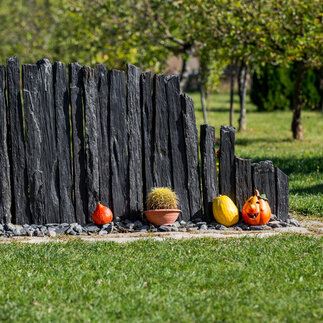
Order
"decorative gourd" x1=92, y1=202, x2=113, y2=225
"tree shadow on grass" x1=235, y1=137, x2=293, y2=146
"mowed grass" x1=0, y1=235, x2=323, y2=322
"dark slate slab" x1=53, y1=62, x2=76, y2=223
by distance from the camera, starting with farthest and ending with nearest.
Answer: "tree shadow on grass" x1=235, y1=137, x2=293, y2=146, "dark slate slab" x1=53, y1=62, x2=76, y2=223, "decorative gourd" x1=92, y1=202, x2=113, y2=225, "mowed grass" x1=0, y1=235, x2=323, y2=322

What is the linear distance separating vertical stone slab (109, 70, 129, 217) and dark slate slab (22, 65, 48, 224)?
863 mm

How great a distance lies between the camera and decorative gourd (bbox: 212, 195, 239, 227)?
6.79 metres

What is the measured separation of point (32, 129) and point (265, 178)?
9.57ft

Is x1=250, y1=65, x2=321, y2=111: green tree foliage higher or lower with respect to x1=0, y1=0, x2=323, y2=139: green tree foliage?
lower

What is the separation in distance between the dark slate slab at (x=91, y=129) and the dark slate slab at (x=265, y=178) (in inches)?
77.2

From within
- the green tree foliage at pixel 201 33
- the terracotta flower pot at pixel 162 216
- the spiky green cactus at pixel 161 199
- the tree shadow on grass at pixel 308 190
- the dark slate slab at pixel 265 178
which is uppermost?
the green tree foliage at pixel 201 33

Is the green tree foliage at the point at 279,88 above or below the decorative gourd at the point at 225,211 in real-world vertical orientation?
above

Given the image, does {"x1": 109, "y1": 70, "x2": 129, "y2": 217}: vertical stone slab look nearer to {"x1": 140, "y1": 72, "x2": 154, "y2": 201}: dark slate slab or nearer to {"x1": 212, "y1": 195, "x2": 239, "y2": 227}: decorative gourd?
{"x1": 140, "y1": 72, "x2": 154, "y2": 201}: dark slate slab

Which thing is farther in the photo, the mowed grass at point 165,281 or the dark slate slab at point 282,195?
the dark slate slab at point 282,195

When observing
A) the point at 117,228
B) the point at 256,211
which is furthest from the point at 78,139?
the point at 256,211

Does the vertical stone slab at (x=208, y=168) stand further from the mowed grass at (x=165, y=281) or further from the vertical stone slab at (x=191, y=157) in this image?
the mowed grass at (x=165, y=281)

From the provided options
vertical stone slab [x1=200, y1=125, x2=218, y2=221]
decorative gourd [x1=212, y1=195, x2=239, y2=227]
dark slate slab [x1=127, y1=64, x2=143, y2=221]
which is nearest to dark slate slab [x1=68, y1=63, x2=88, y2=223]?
dark slate slab [x1=127, y1=64, x2=143, y2=221]

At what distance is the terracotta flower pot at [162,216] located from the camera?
6766 mm

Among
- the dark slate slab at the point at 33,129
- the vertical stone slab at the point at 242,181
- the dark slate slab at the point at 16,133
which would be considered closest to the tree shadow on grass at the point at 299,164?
the vertical stone slab at the point at 242,181
